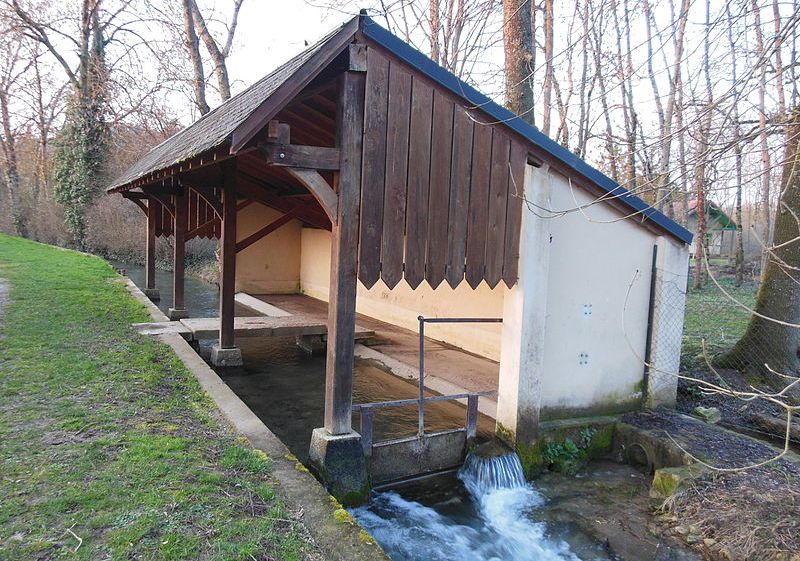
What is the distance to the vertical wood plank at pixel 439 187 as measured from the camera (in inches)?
177

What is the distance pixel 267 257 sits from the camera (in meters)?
14.4

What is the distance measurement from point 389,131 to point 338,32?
2.55 ft

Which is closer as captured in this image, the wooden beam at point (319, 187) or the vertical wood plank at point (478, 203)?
the wooden beam at point (319, 187)

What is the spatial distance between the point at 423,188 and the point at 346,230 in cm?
76

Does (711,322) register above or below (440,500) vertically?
above

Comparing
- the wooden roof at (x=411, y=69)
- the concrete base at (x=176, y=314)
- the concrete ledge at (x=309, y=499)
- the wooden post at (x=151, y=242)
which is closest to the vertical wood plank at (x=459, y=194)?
the wooden roof at (x=411, y=69)

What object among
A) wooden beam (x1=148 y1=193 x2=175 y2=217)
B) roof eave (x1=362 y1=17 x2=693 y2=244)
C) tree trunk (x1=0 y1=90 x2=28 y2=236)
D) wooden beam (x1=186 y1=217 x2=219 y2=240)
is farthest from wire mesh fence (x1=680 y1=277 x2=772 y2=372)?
tree trunk (x1=0 y1=90 x2=28 y2=236)

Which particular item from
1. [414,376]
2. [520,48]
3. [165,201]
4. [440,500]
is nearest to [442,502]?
[440,500]

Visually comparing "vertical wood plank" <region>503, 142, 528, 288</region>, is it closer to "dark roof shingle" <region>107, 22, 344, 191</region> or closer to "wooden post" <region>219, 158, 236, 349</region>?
"dark roof shingle" <region>107, 22, 344, 191</region>

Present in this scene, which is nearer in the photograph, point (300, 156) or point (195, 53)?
point (300, 156)

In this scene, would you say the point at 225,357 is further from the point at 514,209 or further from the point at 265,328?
the point at 514,209

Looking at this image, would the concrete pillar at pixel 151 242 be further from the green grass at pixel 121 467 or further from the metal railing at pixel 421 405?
the metal railing at pixel 421 405

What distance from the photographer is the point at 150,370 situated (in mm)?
5785

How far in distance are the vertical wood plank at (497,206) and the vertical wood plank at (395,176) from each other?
885 mm
